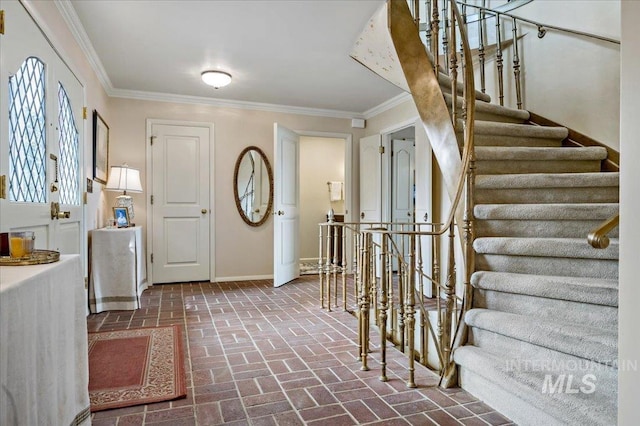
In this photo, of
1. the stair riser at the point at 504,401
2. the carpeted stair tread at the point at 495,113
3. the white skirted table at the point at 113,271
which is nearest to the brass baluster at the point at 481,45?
the carpeted stair tread at the point at 495,113

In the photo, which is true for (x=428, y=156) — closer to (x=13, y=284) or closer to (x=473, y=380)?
(x=473, y=380)

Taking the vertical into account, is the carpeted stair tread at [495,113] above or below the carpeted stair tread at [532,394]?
above

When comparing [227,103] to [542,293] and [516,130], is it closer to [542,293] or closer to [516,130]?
[516,130]

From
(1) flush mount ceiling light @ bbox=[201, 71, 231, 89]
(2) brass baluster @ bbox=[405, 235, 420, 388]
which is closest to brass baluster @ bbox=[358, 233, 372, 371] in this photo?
(2) brass baluster @ bbox=[405, 235, 420, 388]

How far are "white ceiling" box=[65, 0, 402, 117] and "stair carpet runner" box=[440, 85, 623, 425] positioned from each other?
1714 mm

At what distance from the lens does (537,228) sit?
2.15 m

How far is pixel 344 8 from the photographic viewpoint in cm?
289

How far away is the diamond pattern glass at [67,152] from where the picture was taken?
2916 millimetres

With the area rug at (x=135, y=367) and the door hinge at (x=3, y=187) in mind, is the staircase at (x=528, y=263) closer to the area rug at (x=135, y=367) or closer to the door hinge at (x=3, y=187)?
the area rug at (x=135, y=367)

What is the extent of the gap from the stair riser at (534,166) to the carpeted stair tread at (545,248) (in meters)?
0.66

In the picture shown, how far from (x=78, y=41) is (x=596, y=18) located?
422 centimetres

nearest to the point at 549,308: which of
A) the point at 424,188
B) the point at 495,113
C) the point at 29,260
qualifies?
the point at 495,113

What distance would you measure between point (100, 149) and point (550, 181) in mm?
4231

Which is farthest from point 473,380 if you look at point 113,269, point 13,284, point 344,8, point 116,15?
point 116,15
